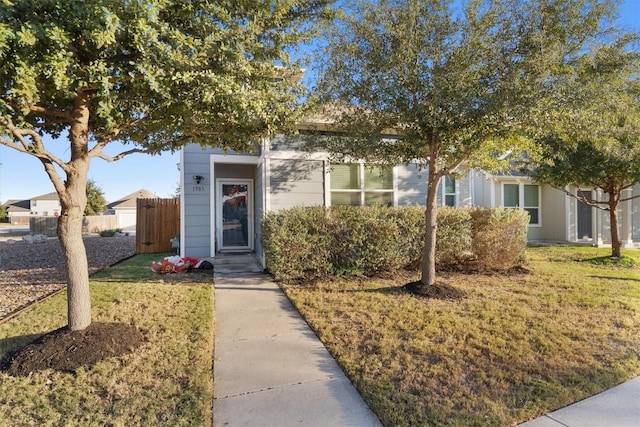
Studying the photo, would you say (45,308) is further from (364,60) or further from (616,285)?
(616,285)

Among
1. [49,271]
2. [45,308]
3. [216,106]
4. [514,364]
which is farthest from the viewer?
[49,271]

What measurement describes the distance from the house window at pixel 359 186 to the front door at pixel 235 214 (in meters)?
3.04

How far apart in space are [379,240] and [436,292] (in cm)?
175

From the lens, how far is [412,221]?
761 cm

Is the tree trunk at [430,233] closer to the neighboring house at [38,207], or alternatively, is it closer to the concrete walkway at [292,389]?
the concrete walkway at [292,389]

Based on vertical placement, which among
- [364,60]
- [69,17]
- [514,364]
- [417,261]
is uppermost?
[364,60]

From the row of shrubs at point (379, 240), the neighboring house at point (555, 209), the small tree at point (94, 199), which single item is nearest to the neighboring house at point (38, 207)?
the small tree at point (94, 199)

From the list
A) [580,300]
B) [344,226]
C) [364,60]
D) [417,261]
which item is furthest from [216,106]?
[580,300]

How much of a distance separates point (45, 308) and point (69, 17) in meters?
4.54

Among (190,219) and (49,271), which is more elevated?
(190,219)

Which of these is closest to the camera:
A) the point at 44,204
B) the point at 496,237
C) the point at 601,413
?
the point at 601,413

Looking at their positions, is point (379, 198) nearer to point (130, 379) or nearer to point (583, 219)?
point (130, 379)

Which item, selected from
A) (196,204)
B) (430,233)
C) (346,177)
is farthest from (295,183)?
(430,233)

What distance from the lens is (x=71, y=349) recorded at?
11.9 ft
